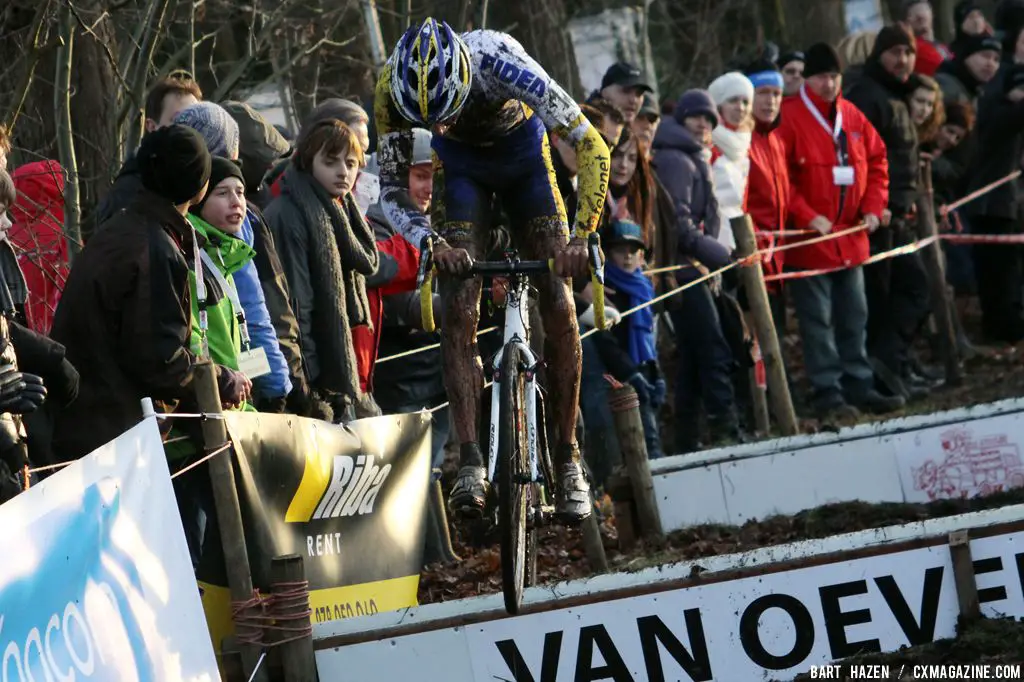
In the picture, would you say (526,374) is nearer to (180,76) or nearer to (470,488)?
(470,488)

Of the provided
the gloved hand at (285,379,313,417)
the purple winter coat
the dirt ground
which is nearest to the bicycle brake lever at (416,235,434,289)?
the gloved hand at (285,379,313,417)

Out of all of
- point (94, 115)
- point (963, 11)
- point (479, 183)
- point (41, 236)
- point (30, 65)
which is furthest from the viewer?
point (963, 11)

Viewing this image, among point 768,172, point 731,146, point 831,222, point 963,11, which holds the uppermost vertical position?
point 963,11

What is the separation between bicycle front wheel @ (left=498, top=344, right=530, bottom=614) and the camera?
7.48 metres

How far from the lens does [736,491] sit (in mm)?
11422

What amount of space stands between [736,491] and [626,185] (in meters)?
2.12

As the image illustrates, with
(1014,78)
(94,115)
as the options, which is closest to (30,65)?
(94,115)

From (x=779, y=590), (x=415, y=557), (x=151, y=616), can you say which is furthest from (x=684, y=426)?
(x=151, y=616)

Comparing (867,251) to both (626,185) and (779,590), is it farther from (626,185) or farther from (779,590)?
(779,590)

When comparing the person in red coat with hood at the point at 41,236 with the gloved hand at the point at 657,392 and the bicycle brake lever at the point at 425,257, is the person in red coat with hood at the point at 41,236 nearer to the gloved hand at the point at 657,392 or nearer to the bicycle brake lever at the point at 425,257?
the bicycle brake lever at the point at 425,257

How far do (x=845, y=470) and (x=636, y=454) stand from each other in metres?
1.62

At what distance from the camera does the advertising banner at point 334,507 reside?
7539 mm

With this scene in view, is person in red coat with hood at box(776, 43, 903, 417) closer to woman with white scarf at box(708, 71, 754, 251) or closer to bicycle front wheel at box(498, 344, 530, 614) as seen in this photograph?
woman with white scarf at box(708, 71, 754, 251)

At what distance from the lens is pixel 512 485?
7535mm
